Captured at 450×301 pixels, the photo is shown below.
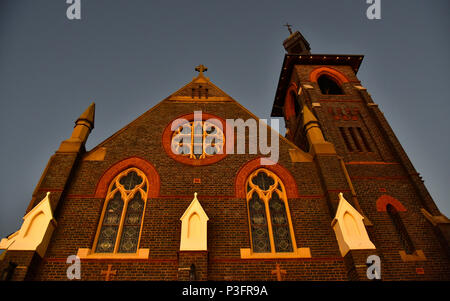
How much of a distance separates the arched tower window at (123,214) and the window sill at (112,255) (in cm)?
20

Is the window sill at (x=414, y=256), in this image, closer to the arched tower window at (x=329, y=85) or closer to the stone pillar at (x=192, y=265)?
the stone pillar at (x=192, y=265)

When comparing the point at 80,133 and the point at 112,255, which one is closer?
the point at 112,255

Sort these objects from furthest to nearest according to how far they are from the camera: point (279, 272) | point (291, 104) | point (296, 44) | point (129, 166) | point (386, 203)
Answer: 1. point (296, 44)
2. point (291, 104)
3. point (386, 203)
4. point (129, 166)
5. point (279, 272)

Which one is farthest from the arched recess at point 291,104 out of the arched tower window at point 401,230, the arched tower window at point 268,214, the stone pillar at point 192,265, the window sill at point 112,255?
the window sill at point 112,255

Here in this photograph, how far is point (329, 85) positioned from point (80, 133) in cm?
1549

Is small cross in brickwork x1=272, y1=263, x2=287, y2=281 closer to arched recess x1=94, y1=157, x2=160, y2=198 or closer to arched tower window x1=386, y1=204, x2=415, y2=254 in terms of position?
arched recess x1=94, y1=157, x2=160, y2=198

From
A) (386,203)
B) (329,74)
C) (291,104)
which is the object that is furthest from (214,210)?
(329,74)

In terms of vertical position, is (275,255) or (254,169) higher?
(254,169)

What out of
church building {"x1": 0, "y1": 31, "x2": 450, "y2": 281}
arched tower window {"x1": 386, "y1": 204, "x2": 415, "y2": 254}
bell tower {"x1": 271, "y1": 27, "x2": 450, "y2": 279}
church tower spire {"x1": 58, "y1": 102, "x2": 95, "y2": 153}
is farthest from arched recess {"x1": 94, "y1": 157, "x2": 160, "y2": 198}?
arched tower window {"x1": 386, "y1": 204, "x2": 415, "y2": 254}

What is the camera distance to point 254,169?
998 cm

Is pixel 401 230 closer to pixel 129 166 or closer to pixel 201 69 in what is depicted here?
pixel 129 166

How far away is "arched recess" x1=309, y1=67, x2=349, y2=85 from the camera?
18062mm

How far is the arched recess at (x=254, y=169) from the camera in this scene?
9.37 metres
